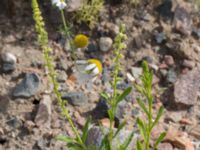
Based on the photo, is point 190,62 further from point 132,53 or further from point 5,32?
point 5,32

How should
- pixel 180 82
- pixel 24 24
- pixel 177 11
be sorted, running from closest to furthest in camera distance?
pixel 180 82
pixel 24 24
pixel 177 11

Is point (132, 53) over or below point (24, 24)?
below

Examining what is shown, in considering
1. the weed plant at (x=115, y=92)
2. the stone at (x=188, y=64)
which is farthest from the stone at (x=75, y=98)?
the stone at (x=188, y=64)

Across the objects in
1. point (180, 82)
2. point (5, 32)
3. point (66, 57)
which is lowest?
point (180, 82)

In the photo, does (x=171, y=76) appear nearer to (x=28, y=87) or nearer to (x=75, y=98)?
(x=75, y=98)

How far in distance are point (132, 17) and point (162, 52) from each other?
0.41 m

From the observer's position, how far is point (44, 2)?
4324 mm

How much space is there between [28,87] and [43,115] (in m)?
0.26

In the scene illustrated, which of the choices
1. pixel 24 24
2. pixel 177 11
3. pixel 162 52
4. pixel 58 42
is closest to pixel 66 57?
pixel 58 42

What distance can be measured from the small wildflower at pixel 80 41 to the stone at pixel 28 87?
1.63ft

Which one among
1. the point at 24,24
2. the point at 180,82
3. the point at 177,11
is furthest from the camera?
the point at 177,11

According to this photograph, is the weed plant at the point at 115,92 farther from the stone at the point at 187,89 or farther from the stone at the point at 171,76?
the stone at the point at 171,76

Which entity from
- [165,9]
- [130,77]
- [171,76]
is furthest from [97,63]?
[165,9]

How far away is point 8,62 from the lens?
390cm
